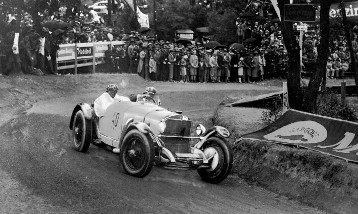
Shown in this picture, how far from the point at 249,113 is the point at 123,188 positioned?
7477 millimetres

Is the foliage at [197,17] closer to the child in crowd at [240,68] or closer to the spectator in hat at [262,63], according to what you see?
the spectator in hat at [262,63]

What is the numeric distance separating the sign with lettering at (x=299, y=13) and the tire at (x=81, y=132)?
526 centimetres

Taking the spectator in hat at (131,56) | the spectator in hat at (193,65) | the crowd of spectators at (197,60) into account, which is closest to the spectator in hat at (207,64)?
Result: the crowd of spectators at (197,60)

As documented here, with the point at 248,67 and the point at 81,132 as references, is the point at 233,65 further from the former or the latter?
the point at 81,132

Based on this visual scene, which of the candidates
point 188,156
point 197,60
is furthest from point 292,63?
point 197,60

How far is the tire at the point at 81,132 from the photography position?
1279 centimetres

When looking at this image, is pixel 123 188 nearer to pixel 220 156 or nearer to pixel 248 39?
pixel 220 156

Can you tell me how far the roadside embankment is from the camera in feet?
33.5

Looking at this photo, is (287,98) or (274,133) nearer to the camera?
(274,133)

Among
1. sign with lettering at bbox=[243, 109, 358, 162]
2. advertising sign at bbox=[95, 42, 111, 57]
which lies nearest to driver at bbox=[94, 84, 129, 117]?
sign with lettering at bbox=[243, 109, 358, 162]

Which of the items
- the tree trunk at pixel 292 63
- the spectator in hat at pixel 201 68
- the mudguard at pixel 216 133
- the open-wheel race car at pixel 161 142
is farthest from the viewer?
the spectator in hat at pixel 201 68

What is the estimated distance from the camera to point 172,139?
1145 centimetres

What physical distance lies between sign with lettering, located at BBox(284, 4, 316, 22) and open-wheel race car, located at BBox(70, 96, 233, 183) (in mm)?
4121

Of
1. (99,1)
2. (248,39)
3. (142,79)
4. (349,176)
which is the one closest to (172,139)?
(349,176)
